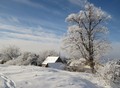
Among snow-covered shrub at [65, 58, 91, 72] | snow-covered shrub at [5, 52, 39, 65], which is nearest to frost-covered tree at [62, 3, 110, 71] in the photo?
snow-covered shrub at [65, 58, 91, 72]

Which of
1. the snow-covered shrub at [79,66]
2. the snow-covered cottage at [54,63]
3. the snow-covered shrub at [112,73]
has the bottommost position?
the snow-covered shrub at [112,73]

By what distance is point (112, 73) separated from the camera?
607 inches

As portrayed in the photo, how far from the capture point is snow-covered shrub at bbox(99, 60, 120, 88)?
49.3 ft

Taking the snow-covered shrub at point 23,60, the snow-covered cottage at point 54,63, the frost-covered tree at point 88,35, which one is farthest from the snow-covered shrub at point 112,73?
the snow-covered cottage at point 54,63

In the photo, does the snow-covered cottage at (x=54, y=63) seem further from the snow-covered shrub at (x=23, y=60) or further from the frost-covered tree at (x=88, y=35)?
the frost-covered tree at (x=88, y=35)

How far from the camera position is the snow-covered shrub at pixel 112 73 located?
592 inches

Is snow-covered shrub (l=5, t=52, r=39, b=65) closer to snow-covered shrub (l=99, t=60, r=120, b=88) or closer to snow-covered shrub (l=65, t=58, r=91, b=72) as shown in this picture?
snow-covered shrub (l=65, t=58, r=91, b=72)

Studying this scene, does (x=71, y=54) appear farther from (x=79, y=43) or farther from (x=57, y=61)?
(x=57, y=61)

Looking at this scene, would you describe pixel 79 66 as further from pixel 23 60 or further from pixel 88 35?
pixel 23 60

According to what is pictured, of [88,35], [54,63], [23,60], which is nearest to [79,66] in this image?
[88,35]

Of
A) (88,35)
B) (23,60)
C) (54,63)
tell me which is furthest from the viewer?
(54,63)

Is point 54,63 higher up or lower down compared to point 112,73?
higher up

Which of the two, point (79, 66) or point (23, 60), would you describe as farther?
point (23, 60)

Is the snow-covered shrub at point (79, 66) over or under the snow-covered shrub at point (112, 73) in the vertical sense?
over
